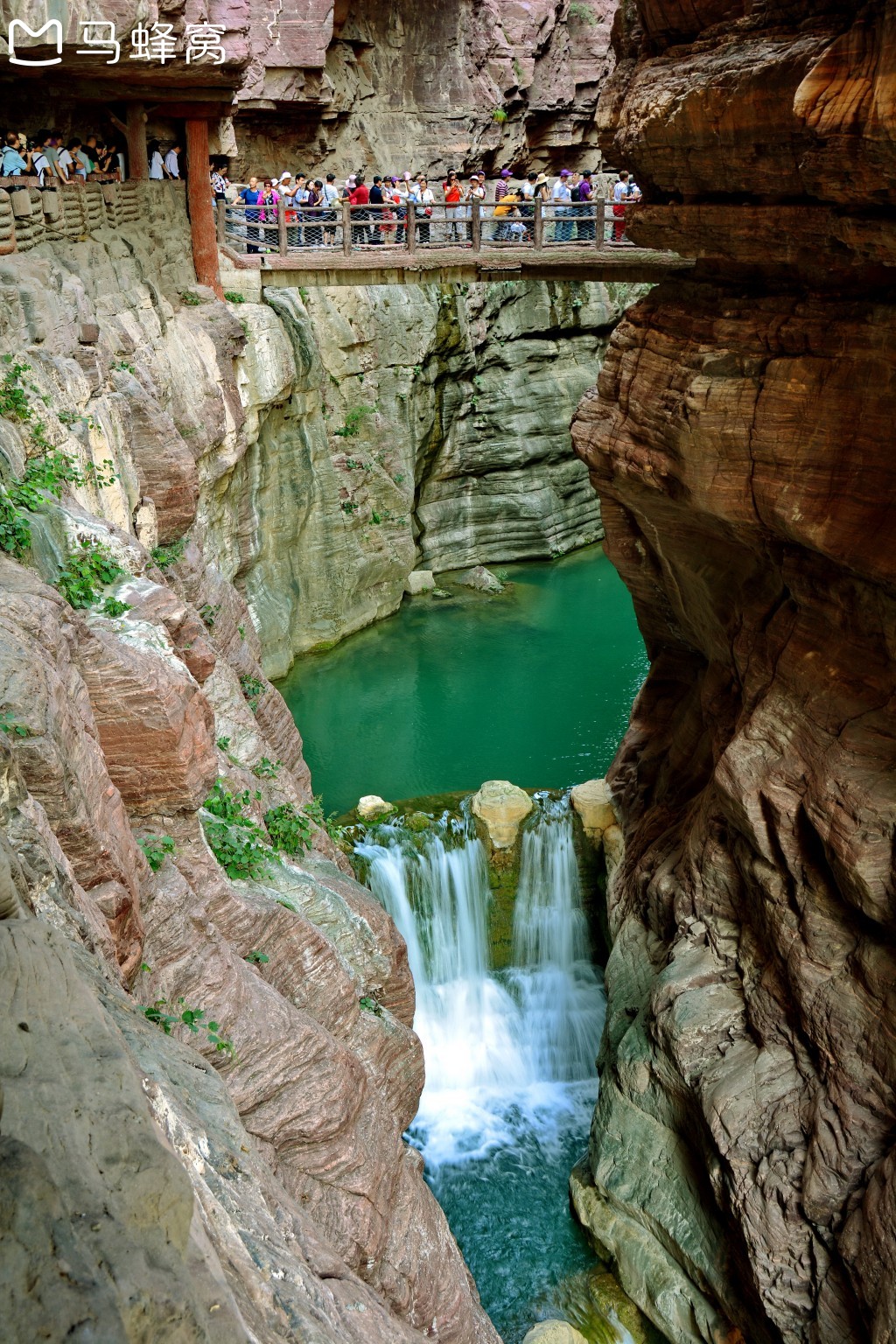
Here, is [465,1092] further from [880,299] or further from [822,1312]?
[880,299]

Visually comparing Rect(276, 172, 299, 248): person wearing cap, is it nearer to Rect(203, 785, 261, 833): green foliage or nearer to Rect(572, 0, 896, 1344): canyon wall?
Rect(572, 0, 896, 1344): canyon wall

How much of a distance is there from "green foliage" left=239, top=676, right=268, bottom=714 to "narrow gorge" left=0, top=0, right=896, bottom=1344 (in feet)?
0.10

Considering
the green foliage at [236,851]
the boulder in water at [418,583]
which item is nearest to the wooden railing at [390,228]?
the boulder in water at [418,583]

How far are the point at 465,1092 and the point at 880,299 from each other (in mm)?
8734

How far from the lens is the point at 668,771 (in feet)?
39.9

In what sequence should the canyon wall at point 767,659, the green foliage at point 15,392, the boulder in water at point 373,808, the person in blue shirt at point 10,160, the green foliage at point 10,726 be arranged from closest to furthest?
the green foliage at point 10,726 < the canyon wall at point 767,659 < the green foliage at point 15,392 < the person in blue shirt at point 10,160 < the boulder in water at point 373,808

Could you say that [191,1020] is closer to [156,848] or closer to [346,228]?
[156,848]

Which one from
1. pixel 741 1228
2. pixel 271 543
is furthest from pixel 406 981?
pixel 271 543

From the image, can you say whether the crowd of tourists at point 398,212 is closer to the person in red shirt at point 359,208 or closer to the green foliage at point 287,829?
the person in red shirt at point 359,208

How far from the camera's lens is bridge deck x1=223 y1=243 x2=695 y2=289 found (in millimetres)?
15805

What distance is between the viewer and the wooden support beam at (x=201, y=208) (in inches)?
602

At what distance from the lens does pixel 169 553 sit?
35.8 feet

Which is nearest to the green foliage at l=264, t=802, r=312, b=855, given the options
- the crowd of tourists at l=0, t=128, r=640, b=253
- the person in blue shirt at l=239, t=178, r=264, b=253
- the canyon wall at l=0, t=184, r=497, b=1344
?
the canyon wall at l=0, t=184, r=497, b=1344

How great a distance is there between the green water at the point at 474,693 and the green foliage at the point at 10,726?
403 inches
